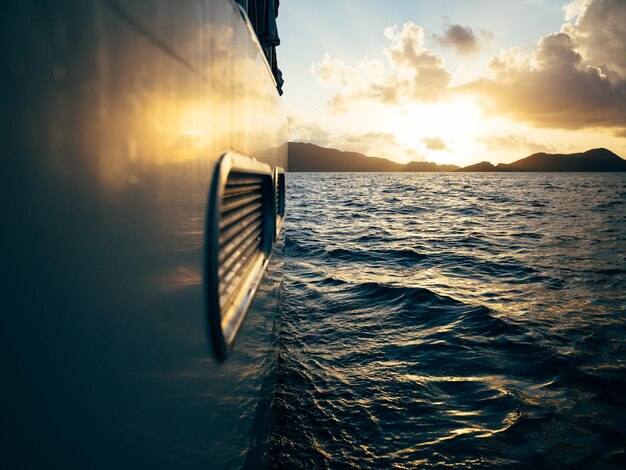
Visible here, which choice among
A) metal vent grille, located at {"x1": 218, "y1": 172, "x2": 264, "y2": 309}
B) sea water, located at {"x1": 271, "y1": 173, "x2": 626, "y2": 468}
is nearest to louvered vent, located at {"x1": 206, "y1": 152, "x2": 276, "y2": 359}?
metal vent grille, located at {"x1": 218, "y1": 172, "x2": 264, "y2": 309}

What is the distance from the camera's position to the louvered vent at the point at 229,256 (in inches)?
53.5

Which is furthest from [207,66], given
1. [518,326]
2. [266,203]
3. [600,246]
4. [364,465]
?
[600,246]

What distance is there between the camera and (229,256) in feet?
6.56

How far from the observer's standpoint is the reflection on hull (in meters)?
0.52

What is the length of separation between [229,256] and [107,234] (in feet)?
4.17

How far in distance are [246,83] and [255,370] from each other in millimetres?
1850

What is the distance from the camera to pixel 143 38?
854 mm

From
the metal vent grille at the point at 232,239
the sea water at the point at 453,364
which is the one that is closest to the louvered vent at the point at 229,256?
the metal vent grille at the point at 232,239

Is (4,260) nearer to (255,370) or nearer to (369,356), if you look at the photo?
(255,370)

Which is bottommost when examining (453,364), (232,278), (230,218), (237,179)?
(453,364)

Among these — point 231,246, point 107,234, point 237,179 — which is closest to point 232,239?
point 231,246

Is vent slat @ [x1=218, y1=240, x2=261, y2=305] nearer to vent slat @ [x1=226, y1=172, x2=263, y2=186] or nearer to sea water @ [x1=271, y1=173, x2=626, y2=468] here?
vent slat @ [x1=226, y1=172, x2=263, y2=186]

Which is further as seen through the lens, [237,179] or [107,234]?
[237,179]

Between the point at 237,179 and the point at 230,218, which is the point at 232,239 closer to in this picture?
the point at 230,218
